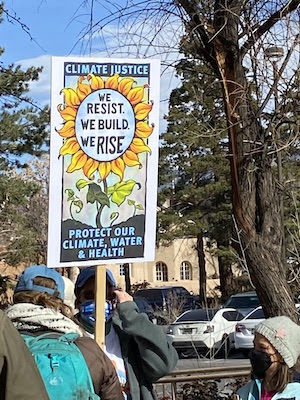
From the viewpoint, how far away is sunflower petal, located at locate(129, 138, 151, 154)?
3947mm

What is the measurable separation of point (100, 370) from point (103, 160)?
4.03ft

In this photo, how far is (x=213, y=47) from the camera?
6.08m

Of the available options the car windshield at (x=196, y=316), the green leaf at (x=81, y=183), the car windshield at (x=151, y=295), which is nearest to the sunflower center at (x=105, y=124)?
the green leaf at (x=81, y=183)

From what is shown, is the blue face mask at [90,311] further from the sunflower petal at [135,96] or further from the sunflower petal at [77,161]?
the sunflower petal at [135,96]

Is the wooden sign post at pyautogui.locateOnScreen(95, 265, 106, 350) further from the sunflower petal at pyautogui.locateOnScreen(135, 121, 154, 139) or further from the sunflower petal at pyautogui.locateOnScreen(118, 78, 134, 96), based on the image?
the sunflower petal at pyautogui.locateOnScreen(118, 78, 134, 96)

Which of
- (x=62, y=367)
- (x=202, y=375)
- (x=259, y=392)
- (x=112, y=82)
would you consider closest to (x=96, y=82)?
(x=112, y=82)

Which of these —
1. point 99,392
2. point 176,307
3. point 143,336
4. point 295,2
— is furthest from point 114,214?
point 176,307

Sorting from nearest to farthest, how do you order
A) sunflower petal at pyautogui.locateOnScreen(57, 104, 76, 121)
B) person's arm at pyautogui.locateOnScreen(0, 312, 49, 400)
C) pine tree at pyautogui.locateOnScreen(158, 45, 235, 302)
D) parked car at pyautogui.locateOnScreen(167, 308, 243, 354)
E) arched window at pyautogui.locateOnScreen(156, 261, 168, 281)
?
person's arm at pyautogui.locateOnScreen(0, 312, 49, 400), sunflower petal at pyautogui.locateOnScreen(57, 104, 76, 121), parked car at pyautogui.locateOnScreen(167, 308, 243, 354), pine tree at pyautogui.locateOnScreen(158, 45, 235, 302), arched window at pyautogui.locateOnScreen(156, 261, 168, 281)

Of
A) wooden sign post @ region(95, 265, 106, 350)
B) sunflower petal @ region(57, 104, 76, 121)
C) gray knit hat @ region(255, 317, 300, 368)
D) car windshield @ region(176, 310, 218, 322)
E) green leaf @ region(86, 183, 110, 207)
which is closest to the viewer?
wooden sign post @ region(95, 265, 106, 350)

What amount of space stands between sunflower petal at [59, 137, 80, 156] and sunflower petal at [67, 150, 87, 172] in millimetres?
24

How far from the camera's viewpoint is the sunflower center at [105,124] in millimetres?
3840

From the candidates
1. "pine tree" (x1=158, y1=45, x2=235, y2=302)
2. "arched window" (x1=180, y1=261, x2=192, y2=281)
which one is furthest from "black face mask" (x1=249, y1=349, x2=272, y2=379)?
"arched window" (x1=180, y1=261, x2=192, y2=281)

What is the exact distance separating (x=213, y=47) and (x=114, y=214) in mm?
2590

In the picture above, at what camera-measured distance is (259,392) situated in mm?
4051
